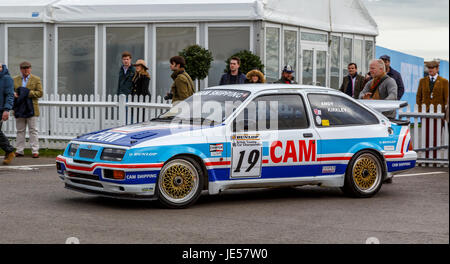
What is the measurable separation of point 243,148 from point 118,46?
1268 cm

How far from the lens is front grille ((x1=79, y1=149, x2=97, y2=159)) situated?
33.3ft

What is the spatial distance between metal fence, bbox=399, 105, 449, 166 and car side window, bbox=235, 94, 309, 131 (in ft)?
18.9

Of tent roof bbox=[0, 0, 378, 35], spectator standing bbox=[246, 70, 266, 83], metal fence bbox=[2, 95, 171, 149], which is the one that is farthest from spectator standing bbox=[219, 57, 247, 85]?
tent roof bbox=[0, 0, 378, 35]

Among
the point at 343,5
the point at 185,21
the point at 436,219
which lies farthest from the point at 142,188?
the point at 343,5

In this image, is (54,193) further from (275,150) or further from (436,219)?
(436,219)

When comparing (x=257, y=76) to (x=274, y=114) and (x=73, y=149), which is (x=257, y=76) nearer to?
(x=274, y=114)

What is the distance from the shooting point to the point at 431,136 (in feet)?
53.5

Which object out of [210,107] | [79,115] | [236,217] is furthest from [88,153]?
[79,115]

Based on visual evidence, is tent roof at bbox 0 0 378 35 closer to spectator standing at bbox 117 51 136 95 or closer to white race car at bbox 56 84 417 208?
spectator standing at bbox 117 51 136 95

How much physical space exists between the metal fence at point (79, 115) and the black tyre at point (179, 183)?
796 cm

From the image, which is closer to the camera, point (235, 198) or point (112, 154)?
point (112, 154)

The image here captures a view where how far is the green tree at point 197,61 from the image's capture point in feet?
67.1

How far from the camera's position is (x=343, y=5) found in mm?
24188

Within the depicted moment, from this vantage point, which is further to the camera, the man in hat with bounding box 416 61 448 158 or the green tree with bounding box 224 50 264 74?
the green tree with bounding box 224 50 264 74
